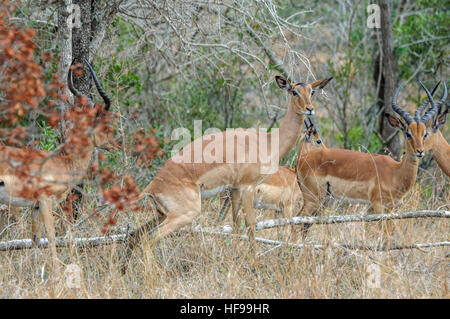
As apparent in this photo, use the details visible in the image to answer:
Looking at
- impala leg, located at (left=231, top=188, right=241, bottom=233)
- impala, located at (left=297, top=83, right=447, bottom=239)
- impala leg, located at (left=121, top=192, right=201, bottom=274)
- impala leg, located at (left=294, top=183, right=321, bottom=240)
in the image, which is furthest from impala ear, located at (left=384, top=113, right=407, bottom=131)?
impala leg, located at (left=121, top=192, right=201, bottom=274)

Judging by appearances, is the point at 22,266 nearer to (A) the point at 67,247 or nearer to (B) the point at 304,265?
(A) the point at 67,247

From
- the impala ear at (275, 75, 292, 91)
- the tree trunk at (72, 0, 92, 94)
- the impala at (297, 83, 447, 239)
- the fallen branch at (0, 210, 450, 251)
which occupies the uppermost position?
the tree trunk at (72, 0, 92, 94)

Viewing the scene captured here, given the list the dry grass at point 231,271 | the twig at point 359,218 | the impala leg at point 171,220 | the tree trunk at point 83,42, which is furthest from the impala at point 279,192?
the tree trunk at point 83,42

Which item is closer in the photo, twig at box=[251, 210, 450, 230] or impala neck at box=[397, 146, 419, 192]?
twig at box=[251, 210, 450, 230]

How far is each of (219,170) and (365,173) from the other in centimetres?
172

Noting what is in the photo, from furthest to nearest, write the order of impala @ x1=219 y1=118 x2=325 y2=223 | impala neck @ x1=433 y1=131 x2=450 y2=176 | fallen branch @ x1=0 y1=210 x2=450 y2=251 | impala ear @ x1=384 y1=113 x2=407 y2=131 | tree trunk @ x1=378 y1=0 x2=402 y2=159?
1. tree trunk @ x1=378 y1=0 x2=402 y2=159
2. impala @ x1=219 y1=118 x2=325 y2=223
3. impala neck @ x1=433 y1=131 x2=450 y2=176
4. impala ear @ x1=384 y1=113 x2=407 y2=131
5. fallen branch @ x1=0 y1=210 x2=450 y2=251

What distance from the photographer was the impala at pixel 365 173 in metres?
6.11

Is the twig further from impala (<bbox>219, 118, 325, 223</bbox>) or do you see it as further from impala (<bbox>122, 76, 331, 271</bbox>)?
impala (<bbox>219, 118, 325, 223</bbox>)

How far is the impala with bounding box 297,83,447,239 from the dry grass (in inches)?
29.4

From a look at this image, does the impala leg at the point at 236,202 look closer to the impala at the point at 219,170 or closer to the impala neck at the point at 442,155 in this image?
the impala at the point at 219,170

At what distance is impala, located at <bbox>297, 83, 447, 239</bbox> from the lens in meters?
6.11

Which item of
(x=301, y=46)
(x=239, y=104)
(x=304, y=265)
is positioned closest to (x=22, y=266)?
(x=304, y=265)

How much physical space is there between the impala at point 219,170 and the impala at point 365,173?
2.42ft

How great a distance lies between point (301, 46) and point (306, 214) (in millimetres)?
5794
